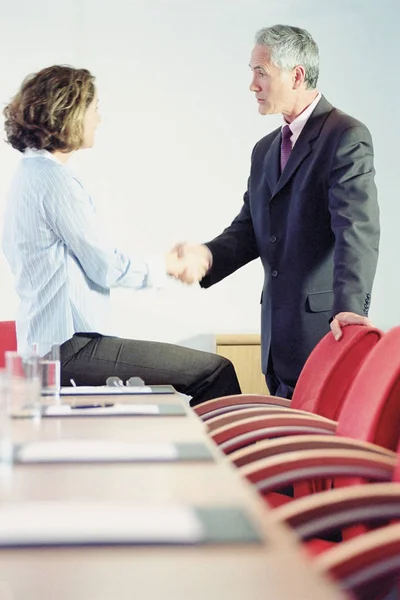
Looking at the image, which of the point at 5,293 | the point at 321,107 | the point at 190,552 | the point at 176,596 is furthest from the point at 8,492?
the point at 5,293

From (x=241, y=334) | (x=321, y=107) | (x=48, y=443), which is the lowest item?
(x=241, y=334)

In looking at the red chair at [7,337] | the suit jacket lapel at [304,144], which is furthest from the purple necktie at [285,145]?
the red chair at [7,337]

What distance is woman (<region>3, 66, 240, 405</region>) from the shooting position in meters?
3.57

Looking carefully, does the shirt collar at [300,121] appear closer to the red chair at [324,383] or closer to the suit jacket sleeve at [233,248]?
the suit jacket sleeve at [233,248]

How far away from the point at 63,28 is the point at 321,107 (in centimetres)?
264

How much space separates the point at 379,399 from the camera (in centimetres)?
217

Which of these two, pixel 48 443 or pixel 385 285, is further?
pixel 385 285

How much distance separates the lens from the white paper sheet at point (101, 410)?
2262 mm

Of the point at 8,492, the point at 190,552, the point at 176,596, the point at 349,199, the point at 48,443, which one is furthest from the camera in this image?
the point at 349,199

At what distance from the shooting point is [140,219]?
6094 millimetres

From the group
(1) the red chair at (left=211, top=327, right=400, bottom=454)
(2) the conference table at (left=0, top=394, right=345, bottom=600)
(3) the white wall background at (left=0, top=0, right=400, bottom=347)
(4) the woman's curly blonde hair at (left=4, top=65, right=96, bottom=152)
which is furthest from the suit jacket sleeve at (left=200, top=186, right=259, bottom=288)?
(2) the conference table at (left=0, top=394, right=345, bottom=600)

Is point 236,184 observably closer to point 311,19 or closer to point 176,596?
point 311,19

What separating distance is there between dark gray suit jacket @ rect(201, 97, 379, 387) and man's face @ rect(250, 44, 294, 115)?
0.51ft

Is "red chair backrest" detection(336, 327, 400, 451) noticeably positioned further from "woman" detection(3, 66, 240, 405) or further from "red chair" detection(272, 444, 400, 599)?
"woman" detection(3, 66, 240, 405)
